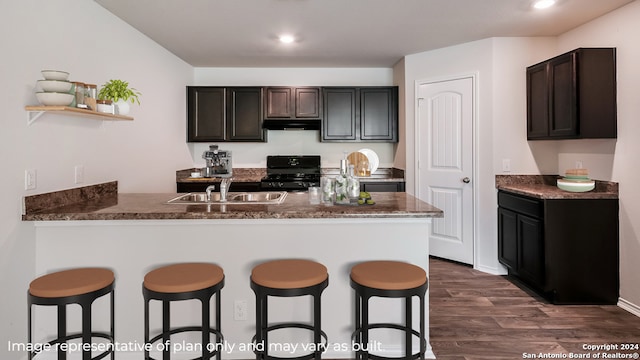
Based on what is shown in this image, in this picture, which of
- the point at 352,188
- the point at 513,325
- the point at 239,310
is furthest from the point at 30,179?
the point at 513,325

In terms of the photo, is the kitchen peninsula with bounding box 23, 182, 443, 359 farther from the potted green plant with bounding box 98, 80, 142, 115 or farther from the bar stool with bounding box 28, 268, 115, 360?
the potted green plant with bounding box 98, 80, 142, 115

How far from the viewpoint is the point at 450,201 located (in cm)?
406

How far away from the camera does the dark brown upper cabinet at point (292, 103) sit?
4.60m

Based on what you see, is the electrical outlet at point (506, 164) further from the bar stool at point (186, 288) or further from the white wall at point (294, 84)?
the bar stool at point (186, 288)

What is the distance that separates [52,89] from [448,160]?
365 cm

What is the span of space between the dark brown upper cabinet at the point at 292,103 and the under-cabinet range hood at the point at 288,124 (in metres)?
0.04

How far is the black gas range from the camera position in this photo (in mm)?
4555

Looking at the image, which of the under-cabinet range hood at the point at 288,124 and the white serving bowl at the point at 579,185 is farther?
the under-cabinet range hood at the point at 288,124

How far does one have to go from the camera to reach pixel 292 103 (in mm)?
4605

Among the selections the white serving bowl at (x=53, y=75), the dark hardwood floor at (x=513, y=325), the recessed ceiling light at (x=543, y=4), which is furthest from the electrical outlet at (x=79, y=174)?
the recessed ceiling light at (x=543, y=4)

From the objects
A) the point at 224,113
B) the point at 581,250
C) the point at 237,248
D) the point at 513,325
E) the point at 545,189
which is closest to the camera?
the point at 237,248

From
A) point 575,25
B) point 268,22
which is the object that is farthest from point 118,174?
point 575,25

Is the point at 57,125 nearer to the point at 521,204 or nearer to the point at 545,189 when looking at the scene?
the point at 521,204

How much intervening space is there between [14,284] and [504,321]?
10.5 feet
